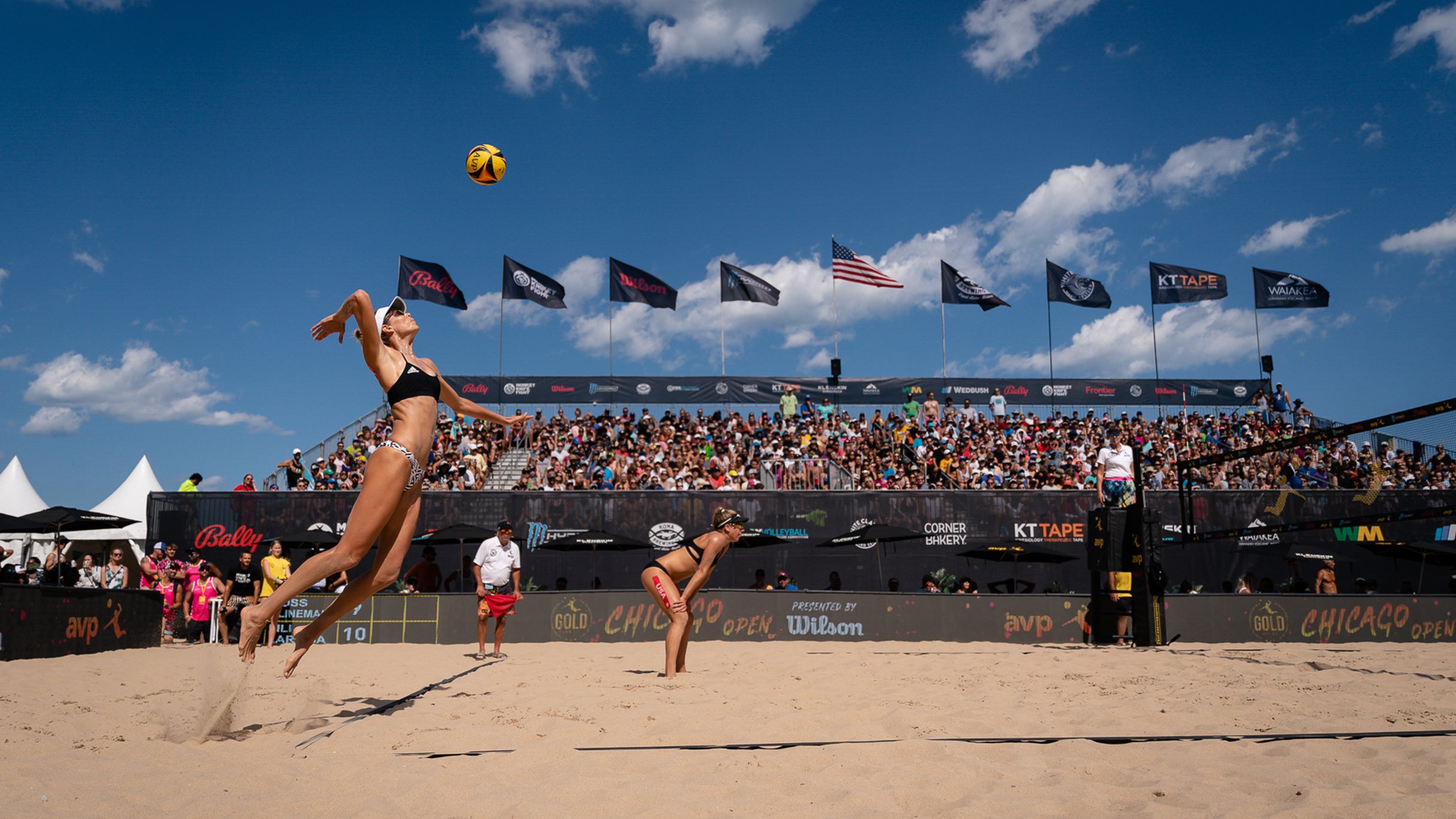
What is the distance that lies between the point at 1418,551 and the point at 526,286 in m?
21.5

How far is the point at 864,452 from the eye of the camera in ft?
69.4

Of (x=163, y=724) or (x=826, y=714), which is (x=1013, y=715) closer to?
(x=826, y=714)

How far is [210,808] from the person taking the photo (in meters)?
3.18

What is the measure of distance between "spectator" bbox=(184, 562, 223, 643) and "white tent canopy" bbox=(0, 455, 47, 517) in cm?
1045

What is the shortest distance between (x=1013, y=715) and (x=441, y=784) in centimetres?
324

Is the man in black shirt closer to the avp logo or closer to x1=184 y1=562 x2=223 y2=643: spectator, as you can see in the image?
x1=184 y1=562 x2=223 y2=643: spectator

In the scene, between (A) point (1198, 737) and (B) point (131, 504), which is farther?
(B) point (131, 504)

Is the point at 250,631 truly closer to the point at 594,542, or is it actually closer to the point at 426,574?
the point at 426,574

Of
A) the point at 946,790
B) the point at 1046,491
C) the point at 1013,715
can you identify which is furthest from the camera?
the point at 1046,491

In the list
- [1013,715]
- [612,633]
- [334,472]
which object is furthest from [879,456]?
[1013,715]

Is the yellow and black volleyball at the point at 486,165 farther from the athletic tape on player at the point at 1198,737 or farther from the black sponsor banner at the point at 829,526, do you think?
the black sponsor banner at the point at 829,526

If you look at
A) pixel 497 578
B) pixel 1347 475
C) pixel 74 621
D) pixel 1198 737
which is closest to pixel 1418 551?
pixel 1347 475

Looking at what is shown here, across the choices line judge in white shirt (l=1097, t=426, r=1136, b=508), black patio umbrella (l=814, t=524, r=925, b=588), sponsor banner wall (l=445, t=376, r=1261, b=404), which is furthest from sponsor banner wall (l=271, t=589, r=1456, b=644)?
sponsor banner wall (l=445, t=376, r=1261, b=404)

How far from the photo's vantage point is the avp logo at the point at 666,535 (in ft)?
57.0
